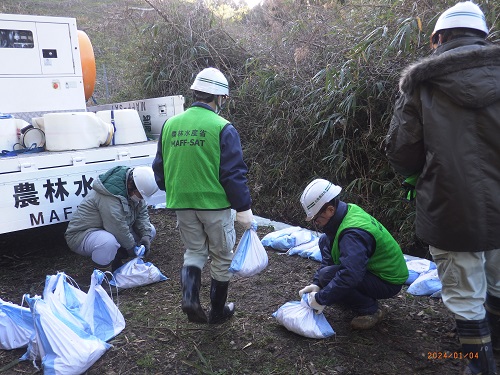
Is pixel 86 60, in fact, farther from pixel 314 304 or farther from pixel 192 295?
pixel 314 304

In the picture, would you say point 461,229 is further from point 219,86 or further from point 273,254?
point 273,254

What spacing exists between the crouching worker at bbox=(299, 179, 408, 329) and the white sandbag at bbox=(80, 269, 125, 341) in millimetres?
1245

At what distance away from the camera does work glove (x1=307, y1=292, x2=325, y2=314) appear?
2.69 meters

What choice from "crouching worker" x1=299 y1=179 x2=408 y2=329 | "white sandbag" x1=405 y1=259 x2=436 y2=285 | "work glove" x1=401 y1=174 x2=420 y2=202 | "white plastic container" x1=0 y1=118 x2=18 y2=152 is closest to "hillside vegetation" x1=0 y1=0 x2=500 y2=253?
"white sandbag" x1=405 y1=259 x2=436 y2=285

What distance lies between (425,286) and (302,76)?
10.4 feet

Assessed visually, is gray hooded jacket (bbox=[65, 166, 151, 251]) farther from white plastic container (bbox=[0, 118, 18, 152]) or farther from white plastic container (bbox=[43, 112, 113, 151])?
white plastic container (bbox=[0, 118, 18, 152])

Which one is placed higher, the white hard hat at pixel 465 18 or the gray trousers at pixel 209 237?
the white hard hat at pixel 465 18

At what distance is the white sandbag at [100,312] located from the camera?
2797 millimetres

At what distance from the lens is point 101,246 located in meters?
3.75

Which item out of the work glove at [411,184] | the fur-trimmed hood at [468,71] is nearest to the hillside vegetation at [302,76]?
the work glove at [411,184]

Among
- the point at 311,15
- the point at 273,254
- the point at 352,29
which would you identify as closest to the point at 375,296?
the point at 273,254

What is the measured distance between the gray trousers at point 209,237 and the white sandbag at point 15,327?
998mm

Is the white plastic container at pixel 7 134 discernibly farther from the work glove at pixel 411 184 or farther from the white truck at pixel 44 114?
the work glove at pixel 411 184

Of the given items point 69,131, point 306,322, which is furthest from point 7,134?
point 306,322
